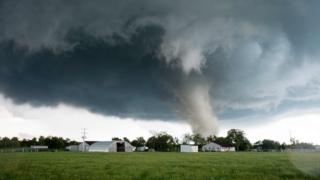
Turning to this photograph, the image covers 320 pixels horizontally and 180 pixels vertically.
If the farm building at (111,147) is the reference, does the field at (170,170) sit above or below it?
below

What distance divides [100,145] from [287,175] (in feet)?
543

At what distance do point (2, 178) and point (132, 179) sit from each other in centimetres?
714

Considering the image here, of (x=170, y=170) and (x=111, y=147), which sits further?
(x=111, y=147)

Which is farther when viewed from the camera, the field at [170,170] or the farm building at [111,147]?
the farm building at [111,147]

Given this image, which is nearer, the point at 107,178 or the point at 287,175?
the point at 107,178

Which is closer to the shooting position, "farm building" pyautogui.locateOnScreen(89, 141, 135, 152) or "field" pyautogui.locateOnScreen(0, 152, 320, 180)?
"field" pyautogui.locateOnScreen(0, 152, 320, 180)

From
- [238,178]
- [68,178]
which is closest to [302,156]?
[238,178]

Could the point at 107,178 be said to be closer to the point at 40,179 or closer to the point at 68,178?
the point at 68,178

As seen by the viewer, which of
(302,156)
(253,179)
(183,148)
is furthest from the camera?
(183,148)

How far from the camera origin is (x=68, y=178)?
72.0 ft

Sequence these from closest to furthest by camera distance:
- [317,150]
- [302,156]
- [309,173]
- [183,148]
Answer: [309,173]
[302,156]
[317,150]
[183,148]

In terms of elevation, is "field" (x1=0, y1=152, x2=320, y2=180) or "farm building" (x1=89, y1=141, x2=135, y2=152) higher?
"farm building" (x1=89, y1=141, x2=135, y2=152)

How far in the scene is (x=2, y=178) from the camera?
71.7ft

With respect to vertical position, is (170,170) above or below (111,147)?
below
